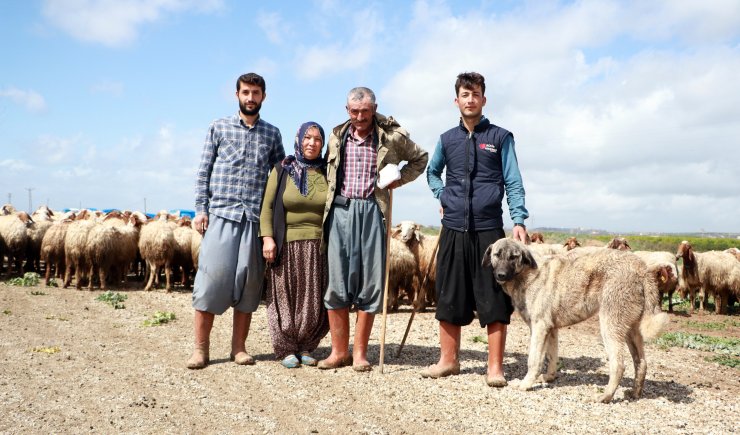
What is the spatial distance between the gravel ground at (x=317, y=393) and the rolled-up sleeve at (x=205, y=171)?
170 cm

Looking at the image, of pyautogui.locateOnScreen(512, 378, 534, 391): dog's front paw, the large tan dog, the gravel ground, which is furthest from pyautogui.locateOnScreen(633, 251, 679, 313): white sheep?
pyautogui.locateOnScreen(512, 378, 534, 391): dog's front paw

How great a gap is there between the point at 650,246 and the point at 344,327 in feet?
144

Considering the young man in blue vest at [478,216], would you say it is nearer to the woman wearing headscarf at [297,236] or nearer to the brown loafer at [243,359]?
the woman wearing headscarf at [297,236]

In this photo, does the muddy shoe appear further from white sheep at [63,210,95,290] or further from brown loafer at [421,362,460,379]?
white sheep at [63,210,95,290]

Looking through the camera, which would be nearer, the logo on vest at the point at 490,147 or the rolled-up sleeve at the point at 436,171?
the logo on vest at the point at 490,147

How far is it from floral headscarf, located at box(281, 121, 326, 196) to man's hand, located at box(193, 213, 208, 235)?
977mm

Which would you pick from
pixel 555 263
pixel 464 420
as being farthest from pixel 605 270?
pixel 464 420

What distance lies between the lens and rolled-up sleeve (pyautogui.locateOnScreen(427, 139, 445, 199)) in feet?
19.6

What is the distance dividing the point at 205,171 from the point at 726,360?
687cm

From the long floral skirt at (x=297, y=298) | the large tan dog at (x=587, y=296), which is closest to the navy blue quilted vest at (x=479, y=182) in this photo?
the large tan dog at (x=587, y=296)

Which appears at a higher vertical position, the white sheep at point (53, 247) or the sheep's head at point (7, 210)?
the sheep's head at point (7, 210)

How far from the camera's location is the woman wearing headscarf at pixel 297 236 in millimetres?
5883

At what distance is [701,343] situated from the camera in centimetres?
868

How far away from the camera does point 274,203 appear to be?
19.4ft
